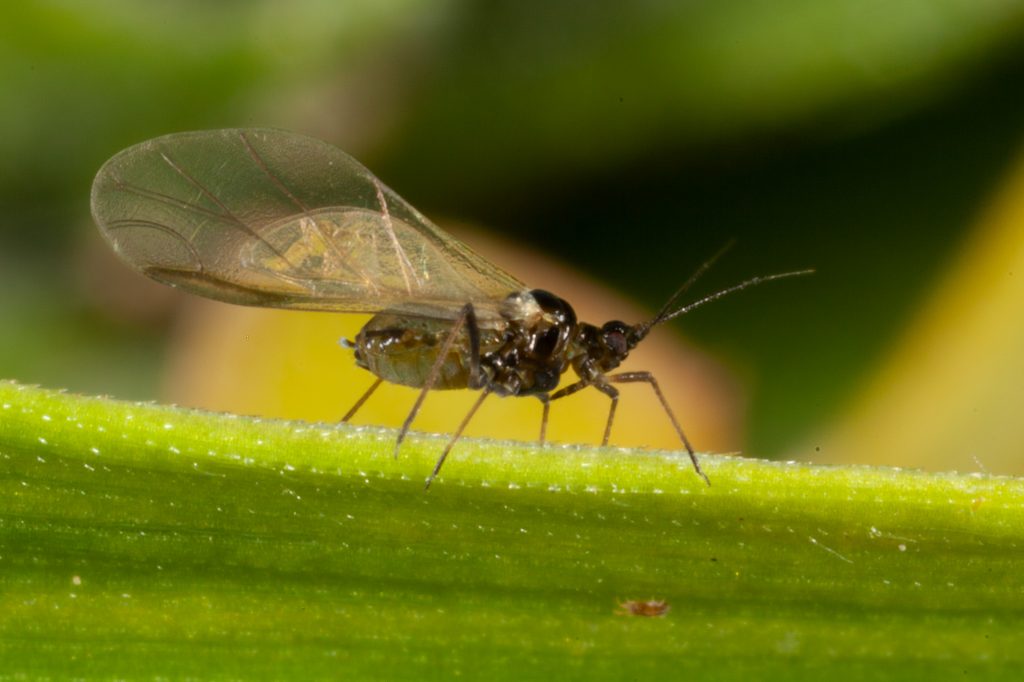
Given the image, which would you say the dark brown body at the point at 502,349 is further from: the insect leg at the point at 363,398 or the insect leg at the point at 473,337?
the insect leg at the point at 363,398

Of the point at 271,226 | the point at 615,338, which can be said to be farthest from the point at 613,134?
the point at 271,226

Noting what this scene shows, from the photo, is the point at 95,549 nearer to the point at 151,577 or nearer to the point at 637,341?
the point at 151,577

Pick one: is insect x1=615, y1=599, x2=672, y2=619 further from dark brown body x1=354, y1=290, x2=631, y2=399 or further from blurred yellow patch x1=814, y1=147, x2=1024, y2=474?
blurred yellow patch x1=814, y1=147, x2=1024, y2=474

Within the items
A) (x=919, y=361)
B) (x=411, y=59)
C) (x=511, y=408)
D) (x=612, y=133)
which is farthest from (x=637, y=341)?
(x=411, y=59)

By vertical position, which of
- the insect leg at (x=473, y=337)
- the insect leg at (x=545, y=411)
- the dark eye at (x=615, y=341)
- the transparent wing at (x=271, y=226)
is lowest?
the insect leg at (x=545, y=411)

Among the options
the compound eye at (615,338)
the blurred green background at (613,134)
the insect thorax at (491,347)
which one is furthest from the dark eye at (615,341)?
the blurred green background at (613,134)

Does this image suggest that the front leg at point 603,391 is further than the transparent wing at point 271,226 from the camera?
Yes
